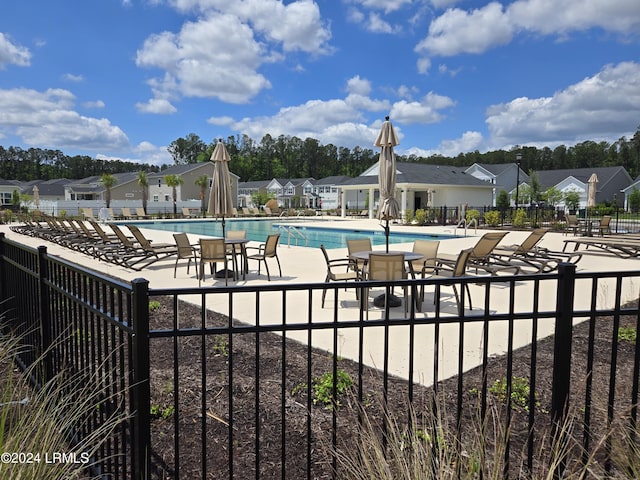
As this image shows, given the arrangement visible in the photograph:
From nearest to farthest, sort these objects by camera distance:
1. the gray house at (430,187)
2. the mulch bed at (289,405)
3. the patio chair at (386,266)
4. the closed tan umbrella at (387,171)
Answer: the mulch bed at (289,405) < the patio chair at (386,266) < the closed tan umbrella at (387,171) < the gray house at (430,187)

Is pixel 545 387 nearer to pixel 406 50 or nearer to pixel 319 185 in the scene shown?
pixel 406 50

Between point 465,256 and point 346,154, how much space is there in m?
97.0

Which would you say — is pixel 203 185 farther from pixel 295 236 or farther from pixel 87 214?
pixel 295 236

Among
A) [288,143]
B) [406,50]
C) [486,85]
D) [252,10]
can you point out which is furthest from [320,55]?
[288,143]

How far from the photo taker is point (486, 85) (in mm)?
50938

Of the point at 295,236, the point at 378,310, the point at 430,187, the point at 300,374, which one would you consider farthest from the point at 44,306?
the point at 430,187

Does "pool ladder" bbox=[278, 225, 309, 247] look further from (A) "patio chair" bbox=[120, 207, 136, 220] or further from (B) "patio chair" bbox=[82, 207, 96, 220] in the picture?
(A) "patio chair" bbox=[120, 207, 136, 220]

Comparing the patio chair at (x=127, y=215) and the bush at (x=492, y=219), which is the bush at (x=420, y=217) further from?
the patio chair at (x=127, y=215)

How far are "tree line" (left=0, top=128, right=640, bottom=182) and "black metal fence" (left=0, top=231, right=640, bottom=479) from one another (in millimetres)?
82135

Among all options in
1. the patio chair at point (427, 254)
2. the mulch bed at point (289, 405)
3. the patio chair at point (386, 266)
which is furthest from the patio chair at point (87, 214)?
the mulch bed at point (289, 405)

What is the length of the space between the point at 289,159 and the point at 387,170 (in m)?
90.3

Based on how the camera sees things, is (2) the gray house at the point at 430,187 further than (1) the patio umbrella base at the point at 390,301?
Yes

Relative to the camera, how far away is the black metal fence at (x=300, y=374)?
2.18m

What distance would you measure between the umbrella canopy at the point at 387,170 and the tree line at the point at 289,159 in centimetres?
7755
